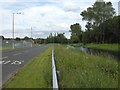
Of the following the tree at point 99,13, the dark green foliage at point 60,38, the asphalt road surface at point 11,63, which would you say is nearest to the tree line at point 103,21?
the tree at point 99,13

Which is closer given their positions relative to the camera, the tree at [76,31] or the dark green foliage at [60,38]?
the tree at [76,31]

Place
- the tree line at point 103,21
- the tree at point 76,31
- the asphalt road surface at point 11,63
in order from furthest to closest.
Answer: the tree at point 76,31
the tree line at point 103,21
the asphalt road surface at point 11,63

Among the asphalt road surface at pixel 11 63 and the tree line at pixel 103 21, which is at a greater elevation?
the tree line at pixel 103 21

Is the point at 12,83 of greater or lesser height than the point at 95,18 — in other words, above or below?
below

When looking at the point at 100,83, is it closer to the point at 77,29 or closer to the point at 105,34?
the point at 105,34

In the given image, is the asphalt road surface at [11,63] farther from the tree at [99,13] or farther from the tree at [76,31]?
the tree at [76,31]

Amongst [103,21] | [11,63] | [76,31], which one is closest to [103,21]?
[103,21]

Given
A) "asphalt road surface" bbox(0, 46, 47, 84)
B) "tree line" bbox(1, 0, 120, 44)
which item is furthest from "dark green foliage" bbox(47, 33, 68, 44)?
"asphalt road surface" bbox(0, 46, 47, 84)

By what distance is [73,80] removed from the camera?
10562 mm

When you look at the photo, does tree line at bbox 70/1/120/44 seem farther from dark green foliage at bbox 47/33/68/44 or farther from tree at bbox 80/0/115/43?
dark green foliage at bbox 47/33/68/44

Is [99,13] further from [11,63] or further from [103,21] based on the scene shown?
[11,63]

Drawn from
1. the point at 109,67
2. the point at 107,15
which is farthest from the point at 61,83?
the point at 107,15

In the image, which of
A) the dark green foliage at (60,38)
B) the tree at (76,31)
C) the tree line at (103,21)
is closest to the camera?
the tree line at (103,21)

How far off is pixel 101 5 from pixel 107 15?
15.5 feet
